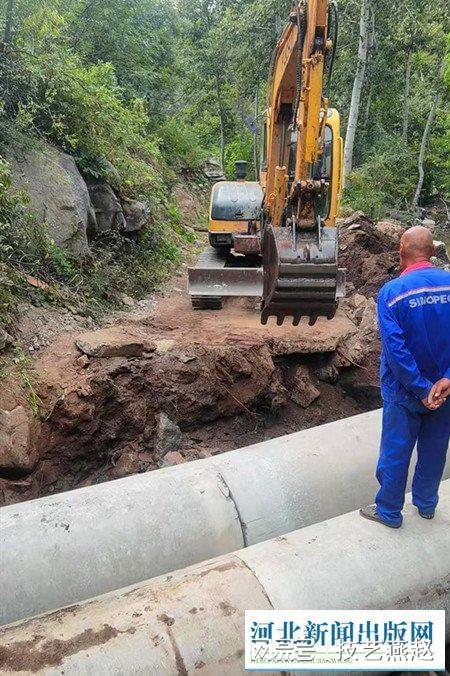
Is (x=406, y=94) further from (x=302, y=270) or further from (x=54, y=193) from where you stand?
(x=302, y=270)

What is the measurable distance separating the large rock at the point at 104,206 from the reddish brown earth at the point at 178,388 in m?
1.97

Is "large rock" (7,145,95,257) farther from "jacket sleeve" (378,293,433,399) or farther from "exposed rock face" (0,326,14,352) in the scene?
"jacket sleeve" (378,293,433,399)

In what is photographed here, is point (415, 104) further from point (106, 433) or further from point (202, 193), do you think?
point (106, 433)

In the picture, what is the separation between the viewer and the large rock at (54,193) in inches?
288

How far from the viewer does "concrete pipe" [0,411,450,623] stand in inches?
116

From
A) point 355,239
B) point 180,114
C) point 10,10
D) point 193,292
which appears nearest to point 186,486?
point 193,292

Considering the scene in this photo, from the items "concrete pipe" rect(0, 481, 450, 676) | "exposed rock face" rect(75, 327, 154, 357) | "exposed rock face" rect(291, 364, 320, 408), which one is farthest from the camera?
"exposed rock face" rect(291, 364, 320, 408)

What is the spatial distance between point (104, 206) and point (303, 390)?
4.65 meters

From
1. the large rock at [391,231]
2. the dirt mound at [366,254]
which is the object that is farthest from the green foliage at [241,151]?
the dirt mound at [366,254]

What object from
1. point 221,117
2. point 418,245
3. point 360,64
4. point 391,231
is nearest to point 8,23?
point 418,245

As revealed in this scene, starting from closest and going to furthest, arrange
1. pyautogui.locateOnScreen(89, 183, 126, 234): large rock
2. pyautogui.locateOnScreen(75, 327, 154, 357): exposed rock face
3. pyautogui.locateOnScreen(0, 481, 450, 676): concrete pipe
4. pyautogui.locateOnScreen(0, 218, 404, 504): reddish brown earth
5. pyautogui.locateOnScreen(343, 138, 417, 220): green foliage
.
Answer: pyautogui.locateOnScreen(0, 481, 450, 676): concrete pipe → pyautogui.locateOnScreen(0, 218, 404, 504): reddish brown earth → pyautogui.locateOnScreen(75, 327, 154, 357): exposed rock face → pyautogui.locateOnScreen(89, 183, 126, 234): large rock → pyautogui.locateOnScreen(343, 138, 417, 220): green foliage

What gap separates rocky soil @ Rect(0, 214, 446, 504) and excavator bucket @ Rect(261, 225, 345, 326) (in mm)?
1389

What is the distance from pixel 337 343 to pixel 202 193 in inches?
468

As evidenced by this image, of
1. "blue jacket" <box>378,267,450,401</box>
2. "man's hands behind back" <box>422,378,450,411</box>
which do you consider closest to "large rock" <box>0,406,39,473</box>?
"blue jacket" <box>378,267,450,401</box>
